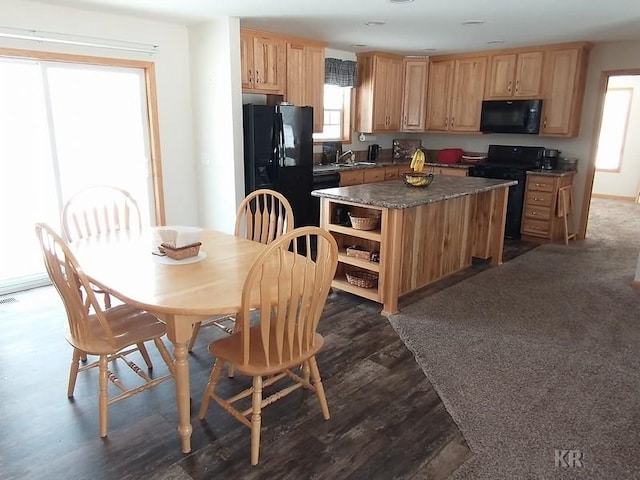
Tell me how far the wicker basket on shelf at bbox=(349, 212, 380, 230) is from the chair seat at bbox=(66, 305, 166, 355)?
1.82 meters

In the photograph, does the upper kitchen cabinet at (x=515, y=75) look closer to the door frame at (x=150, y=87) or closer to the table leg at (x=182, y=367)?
the door frame at (x=150, y=87)

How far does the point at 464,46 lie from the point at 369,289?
3.60 meters

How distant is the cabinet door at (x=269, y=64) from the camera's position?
4727mm

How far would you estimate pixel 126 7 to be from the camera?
3783mm

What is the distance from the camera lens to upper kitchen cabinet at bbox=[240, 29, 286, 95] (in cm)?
463

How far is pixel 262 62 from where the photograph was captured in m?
4.77

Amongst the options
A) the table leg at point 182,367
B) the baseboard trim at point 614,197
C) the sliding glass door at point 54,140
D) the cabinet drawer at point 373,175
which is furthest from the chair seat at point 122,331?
the baseboard trim at point 614,197

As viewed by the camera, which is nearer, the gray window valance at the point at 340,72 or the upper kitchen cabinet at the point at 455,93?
the gray window valance at the point at 340,72

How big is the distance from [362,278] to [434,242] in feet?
2.55

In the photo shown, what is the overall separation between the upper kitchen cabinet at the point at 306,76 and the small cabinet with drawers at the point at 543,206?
2.67 metres

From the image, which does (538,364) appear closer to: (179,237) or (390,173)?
(179,237)

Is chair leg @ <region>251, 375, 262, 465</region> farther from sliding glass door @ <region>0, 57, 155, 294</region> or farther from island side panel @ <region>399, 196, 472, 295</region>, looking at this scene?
sliding glass door @ <region>0, 57, 155, 294</region>

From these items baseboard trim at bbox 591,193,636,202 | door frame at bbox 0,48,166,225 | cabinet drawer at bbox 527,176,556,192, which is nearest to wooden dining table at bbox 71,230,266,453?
door frame at bbox 0,48,166,225

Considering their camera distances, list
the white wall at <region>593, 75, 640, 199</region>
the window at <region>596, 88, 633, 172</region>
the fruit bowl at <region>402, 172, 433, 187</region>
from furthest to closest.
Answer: the window at <region>596, 88, 633, 172</region>, the white wall at <region>593, 75, 640, 199</region>, the fruit bowl at <region>402, 172, 433, 187</region>
